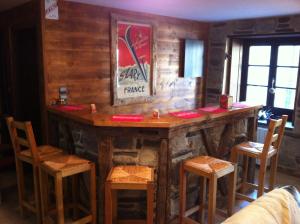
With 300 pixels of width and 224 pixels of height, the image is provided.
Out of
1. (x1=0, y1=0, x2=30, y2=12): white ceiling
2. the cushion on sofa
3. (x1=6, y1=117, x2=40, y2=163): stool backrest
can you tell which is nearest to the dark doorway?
(x1=0, y1=0, x2=30, y2=12): white ceiling

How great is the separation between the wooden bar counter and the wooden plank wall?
0.48 metres

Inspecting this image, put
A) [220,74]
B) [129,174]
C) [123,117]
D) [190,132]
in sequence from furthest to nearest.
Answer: [220,74] → [190,132] → [123,117] → [129,174]

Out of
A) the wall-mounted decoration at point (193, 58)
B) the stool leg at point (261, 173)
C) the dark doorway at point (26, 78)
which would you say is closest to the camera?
the stool leg at point (261, 173)

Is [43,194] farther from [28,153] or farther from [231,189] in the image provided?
[231,189]

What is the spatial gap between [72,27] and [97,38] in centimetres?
36

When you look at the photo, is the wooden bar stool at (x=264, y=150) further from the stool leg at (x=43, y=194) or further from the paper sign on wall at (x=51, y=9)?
the paper sign on wall at (x=51, y=9)

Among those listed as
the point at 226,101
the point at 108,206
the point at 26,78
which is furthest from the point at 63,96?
the point at 226,101

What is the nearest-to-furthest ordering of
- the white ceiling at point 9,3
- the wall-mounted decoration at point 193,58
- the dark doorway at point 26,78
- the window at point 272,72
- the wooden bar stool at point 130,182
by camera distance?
the wooden bar stool at point 130,182 < the white ceiling at point 9,3 < the dark doorway at point 26,78 < the window at point 272,72 < the wall-mounted decoration at point 193,58

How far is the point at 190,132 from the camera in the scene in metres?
2.73

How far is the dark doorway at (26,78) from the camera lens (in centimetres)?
393

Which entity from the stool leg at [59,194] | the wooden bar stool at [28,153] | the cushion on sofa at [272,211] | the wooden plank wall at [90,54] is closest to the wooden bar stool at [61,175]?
the stool leg at [59,194]

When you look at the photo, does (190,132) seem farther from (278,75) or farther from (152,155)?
(278,75)

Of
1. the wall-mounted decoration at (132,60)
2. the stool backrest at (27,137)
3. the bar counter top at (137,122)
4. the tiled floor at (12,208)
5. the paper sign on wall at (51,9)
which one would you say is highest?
the paper sign on wall at (51,9)

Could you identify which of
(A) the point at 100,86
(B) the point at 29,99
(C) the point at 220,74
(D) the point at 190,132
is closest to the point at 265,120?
(C) the point at 220,74
